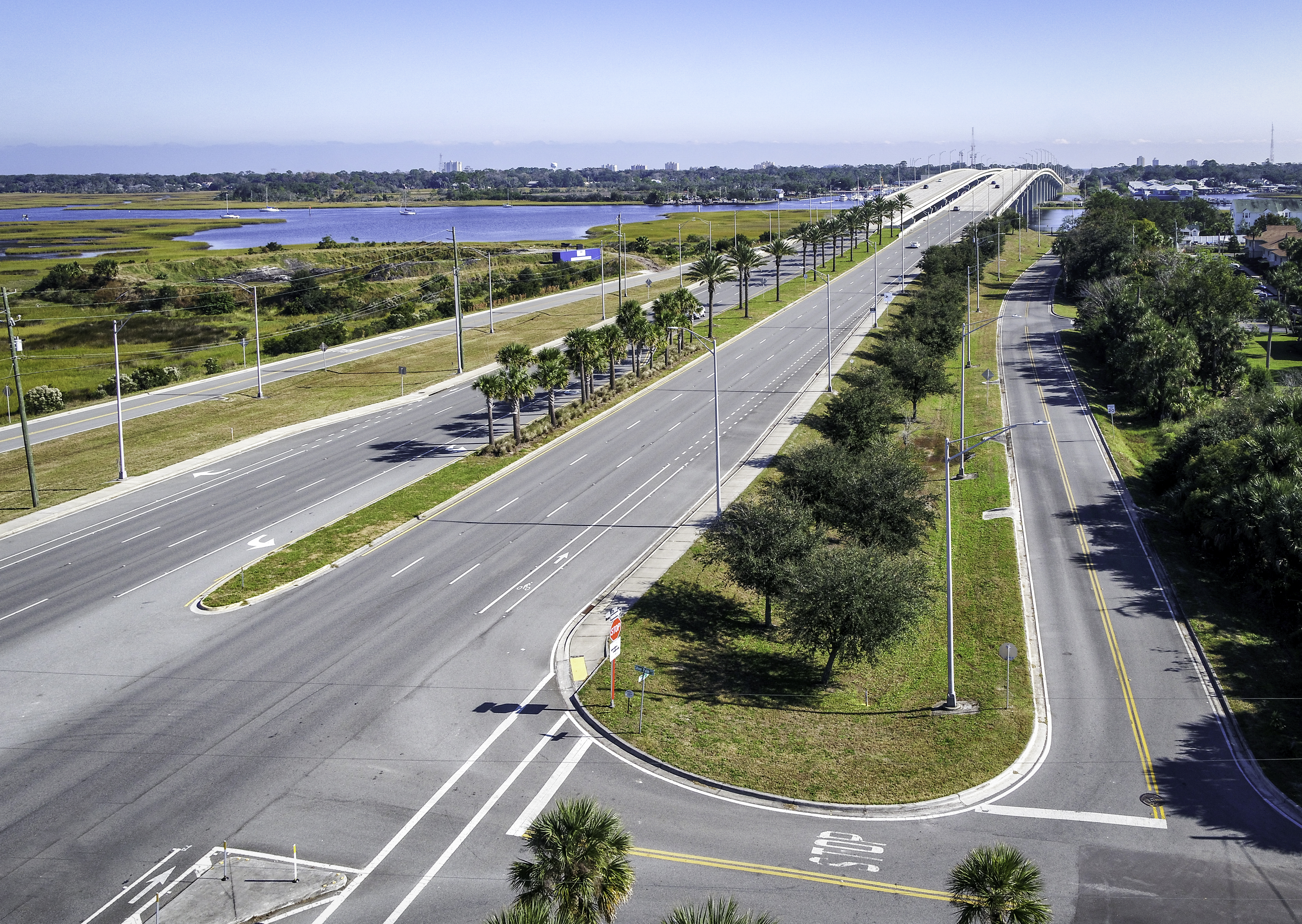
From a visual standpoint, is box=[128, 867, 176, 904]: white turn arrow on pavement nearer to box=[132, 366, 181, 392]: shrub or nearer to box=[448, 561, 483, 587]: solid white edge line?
box=[448, 561, 483, 587]: solid white edge line

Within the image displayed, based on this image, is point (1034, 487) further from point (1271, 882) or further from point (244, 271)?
point (244, 271)

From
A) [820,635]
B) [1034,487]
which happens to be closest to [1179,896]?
[820,635]

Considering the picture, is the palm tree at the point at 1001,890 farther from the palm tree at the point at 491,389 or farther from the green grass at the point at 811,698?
the palm tree at the point at 491,389

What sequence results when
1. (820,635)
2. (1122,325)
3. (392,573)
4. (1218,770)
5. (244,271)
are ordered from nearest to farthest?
(1218,770)
(820,635)
(392,573)
(1122,325)
(244,271)

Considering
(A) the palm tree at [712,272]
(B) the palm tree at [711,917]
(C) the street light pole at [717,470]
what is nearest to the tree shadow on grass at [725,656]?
(C) the street light pole at [717,470]

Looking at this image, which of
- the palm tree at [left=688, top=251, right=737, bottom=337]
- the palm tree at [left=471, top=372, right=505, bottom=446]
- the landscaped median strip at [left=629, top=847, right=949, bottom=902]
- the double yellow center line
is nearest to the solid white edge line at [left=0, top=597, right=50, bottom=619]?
the palm tree at [left=471, top=372, right=505, bottom=446]
